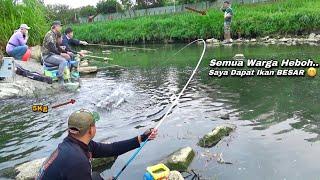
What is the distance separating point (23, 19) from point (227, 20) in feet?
51.9

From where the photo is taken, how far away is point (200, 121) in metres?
11.2

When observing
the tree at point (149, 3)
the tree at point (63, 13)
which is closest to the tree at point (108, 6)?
the tree at point (149, 3)

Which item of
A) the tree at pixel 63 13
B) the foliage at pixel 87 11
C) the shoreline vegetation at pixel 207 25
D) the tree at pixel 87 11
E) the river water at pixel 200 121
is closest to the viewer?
the river water at pixel 200 121

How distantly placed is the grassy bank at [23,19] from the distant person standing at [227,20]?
43.5 feet

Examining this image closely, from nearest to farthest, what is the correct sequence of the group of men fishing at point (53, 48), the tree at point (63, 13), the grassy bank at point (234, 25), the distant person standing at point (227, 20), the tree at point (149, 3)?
1. the group of men fishing at point (53, 48)
2. the distant person standing at point (227, 20)
3. the grassy bank at point (234, 25)
4. the tree at point (149, 3)
5. the tree at point (63, 13)

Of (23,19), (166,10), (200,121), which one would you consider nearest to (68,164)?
(200,121)

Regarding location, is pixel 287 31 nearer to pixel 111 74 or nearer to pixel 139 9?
pixel 111 74

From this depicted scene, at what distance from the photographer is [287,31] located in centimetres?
3381

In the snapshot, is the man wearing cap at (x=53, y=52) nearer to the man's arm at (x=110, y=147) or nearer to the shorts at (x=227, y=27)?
the man's arm at (x=110, y=147)

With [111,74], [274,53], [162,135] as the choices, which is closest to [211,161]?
[162,135]

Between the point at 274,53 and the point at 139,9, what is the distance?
138 ft

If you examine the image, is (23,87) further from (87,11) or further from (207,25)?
(87,11)

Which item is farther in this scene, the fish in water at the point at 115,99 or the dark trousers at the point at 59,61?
the dark trousers at the point at 59,61

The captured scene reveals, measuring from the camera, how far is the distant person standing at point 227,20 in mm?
32312
